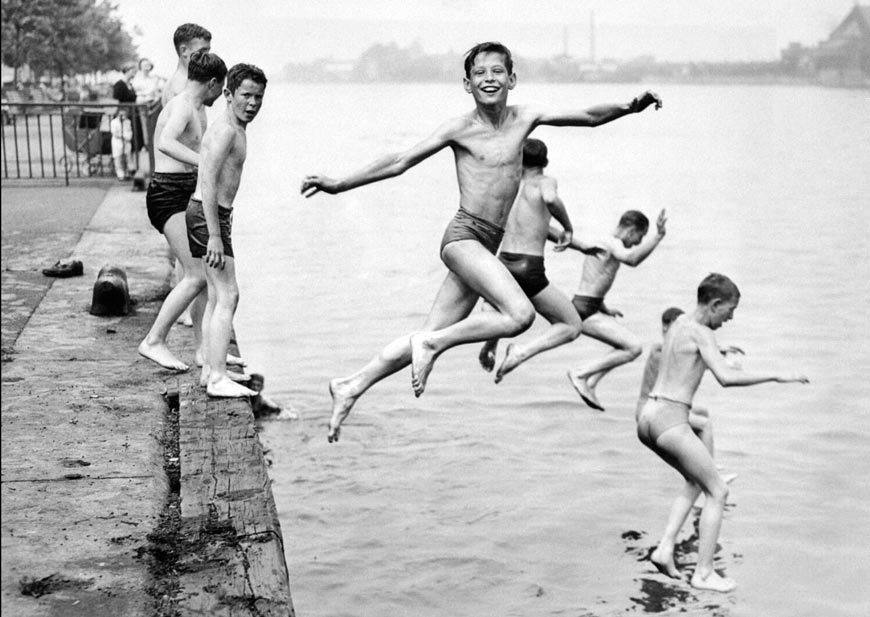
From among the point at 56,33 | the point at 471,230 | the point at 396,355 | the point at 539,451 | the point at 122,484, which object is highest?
the point at 56,33

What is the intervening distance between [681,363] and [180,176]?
3526 millimetres

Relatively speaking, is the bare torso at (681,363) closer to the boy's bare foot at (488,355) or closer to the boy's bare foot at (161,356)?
the boy's bare foot at (488,355)

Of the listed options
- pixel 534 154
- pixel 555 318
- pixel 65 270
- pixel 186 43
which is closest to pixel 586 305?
pixel 555 318

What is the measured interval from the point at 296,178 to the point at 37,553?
50.5 meters

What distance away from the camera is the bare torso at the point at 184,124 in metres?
7.86

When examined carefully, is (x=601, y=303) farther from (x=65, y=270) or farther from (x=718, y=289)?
(x=65, y=270)

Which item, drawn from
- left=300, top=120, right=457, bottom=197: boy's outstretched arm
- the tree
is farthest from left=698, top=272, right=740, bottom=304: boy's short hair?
the tree

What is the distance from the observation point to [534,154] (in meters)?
9.74

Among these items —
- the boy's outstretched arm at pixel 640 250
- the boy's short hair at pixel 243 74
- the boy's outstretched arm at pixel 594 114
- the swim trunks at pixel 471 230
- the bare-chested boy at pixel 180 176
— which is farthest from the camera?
the boy's outstretched arm at pixel 640 250

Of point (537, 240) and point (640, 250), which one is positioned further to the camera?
point (640, 250)

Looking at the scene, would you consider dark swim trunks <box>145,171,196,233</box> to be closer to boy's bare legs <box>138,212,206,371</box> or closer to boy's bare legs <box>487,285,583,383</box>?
boy's bare legs <box>138,212,206,371</box>

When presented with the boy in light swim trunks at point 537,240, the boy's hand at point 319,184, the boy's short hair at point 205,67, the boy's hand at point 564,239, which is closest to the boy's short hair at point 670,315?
the boy in light swim trunks at point 537,240

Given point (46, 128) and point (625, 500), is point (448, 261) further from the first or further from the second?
point (46, 128)

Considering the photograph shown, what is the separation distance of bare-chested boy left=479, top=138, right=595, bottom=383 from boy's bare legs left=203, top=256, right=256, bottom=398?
8.79 ft
